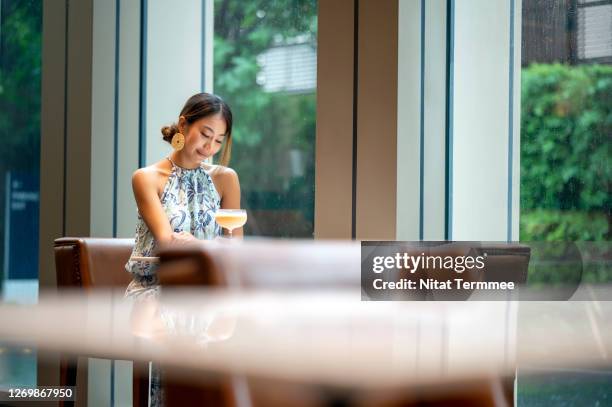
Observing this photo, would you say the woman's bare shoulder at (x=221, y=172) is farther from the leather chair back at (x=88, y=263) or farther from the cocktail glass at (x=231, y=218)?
the leather chair back at (x=88, y=263)

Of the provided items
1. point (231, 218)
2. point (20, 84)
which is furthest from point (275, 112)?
point (20, 84)

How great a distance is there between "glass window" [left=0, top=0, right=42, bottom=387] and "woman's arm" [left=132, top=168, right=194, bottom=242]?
1.47 meters

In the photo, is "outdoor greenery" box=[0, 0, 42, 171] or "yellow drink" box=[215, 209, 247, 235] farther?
"outdoor greenery" box=[0, 0, 42, 171]

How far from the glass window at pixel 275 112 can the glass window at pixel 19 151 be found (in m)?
1.16

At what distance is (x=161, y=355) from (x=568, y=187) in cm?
177

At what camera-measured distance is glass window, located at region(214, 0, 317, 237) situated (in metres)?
2.78

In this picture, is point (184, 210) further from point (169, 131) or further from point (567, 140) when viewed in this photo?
point (567, 140)

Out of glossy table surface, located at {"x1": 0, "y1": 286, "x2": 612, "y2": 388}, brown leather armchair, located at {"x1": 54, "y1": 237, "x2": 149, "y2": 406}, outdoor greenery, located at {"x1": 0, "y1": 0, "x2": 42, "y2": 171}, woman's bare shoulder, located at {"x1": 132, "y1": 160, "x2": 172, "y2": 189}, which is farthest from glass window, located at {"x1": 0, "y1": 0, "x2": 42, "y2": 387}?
glossy table surface, located at {"x1": 0, "y1": 286, "x2": 612, "y2": 388}

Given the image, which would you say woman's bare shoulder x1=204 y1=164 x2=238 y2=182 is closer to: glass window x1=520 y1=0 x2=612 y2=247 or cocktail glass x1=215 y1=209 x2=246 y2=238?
cocktail glass x1=215 y1=209 x2=246 y2=238

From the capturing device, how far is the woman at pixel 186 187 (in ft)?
8.04

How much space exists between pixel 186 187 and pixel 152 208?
14cm

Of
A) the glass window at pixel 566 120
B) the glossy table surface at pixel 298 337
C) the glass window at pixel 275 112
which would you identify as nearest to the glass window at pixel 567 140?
the glass window at pixel 566 120

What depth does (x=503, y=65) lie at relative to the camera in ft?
7.88

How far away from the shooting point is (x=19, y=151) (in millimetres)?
3895
